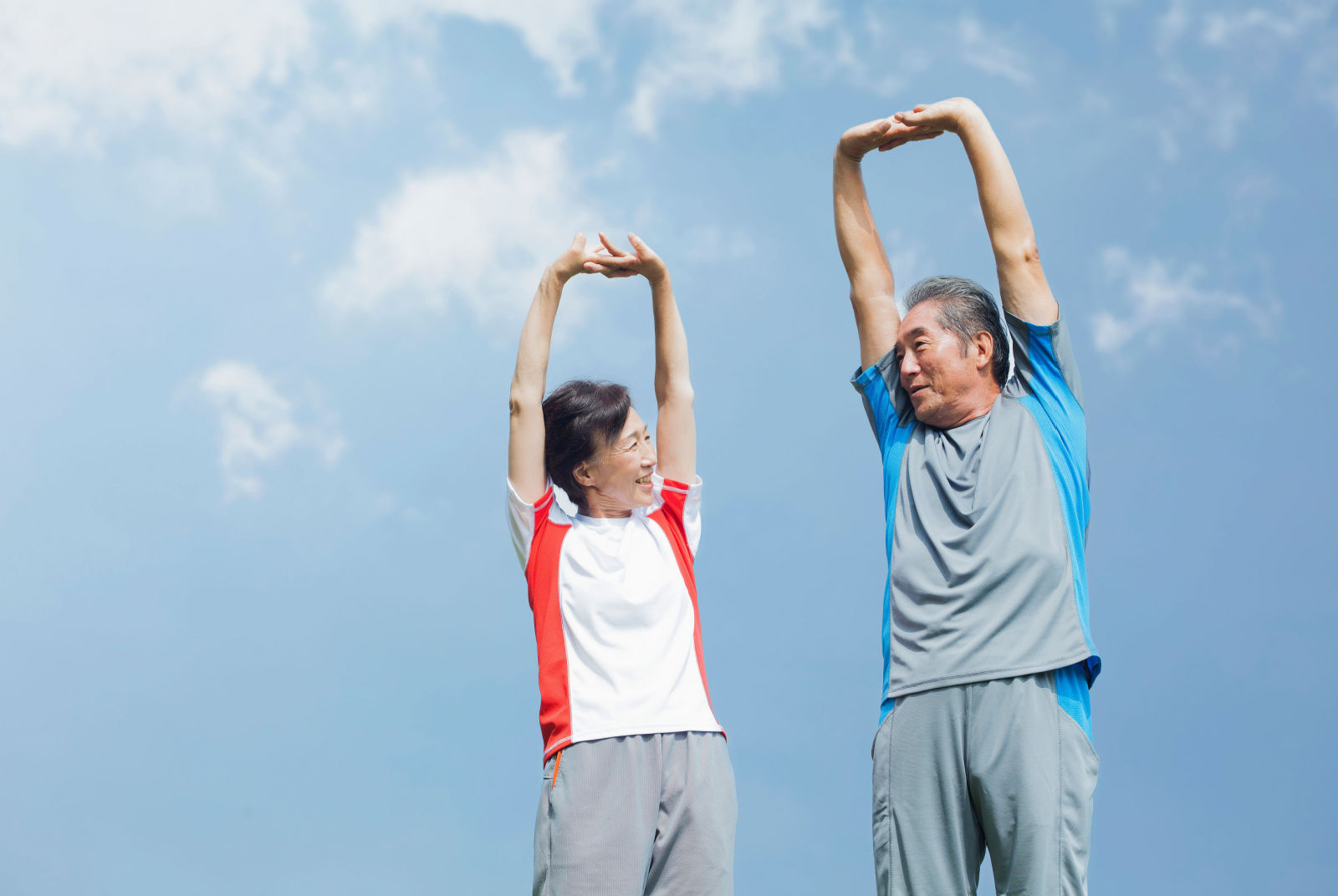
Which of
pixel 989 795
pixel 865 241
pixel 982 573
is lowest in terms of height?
pixel 989 795

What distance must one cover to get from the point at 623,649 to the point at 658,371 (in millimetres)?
1007

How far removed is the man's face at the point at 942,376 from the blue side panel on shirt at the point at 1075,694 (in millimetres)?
725

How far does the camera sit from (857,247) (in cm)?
348

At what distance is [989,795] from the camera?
2594 millimetres

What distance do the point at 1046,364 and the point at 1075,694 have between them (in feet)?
2.86

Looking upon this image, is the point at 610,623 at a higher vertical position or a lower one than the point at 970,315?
lower

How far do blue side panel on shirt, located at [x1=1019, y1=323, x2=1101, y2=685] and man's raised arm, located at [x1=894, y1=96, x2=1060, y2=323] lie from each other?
0.08m

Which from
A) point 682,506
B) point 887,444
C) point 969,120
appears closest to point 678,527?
point 682,506

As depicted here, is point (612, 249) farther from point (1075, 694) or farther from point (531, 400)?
point (1075, 694)

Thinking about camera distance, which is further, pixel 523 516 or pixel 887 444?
pixel 523 516

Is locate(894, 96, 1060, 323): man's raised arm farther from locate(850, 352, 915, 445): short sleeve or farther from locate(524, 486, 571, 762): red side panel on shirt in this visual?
locate(524, 486, 571, 762): red side panel on shirt

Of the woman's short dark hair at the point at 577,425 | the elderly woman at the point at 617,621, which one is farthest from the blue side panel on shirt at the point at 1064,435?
the woman's short dark hair at the point at 577,425

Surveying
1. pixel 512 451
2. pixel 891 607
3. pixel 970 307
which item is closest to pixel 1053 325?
pixel 970 307

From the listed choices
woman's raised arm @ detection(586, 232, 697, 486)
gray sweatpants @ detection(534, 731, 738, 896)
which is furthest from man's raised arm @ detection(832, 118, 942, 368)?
gray sweatpants @ detection(534, 731, 738, 896)
